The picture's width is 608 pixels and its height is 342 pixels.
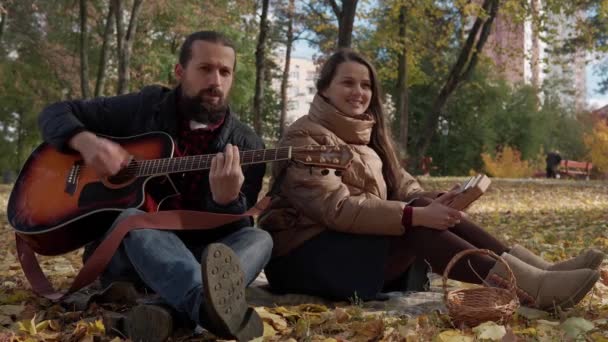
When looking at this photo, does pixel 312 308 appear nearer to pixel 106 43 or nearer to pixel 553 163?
pixel 106 43

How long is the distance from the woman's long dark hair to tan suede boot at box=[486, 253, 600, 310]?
826mm

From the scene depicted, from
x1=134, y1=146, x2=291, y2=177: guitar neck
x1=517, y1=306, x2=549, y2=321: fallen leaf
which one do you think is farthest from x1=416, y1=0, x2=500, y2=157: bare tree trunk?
x1=134, y1=146, x2=291, y2=177: guitar neck

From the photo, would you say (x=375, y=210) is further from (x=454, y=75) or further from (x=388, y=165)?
(x=454, y=75)

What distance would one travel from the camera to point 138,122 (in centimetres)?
352

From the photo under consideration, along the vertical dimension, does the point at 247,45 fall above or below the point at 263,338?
above

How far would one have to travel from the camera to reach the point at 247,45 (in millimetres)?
27250

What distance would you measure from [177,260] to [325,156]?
0.83 metres

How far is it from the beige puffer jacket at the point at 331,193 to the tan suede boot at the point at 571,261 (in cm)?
62

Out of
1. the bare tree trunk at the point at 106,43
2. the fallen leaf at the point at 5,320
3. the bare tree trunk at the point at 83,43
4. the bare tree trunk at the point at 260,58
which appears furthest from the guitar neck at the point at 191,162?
Answer: the bare tree trunk at the point at 83,43

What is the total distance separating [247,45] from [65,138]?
24.4 meters

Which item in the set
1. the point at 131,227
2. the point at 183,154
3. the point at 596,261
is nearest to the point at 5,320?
the point at 131,227

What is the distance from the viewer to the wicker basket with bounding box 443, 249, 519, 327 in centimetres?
271

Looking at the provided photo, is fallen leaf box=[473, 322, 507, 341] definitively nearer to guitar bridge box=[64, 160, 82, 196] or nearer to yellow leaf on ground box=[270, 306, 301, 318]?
yellow leaf on ground box=[270, 306, 301, 318]

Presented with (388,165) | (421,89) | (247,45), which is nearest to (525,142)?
(421,89)
